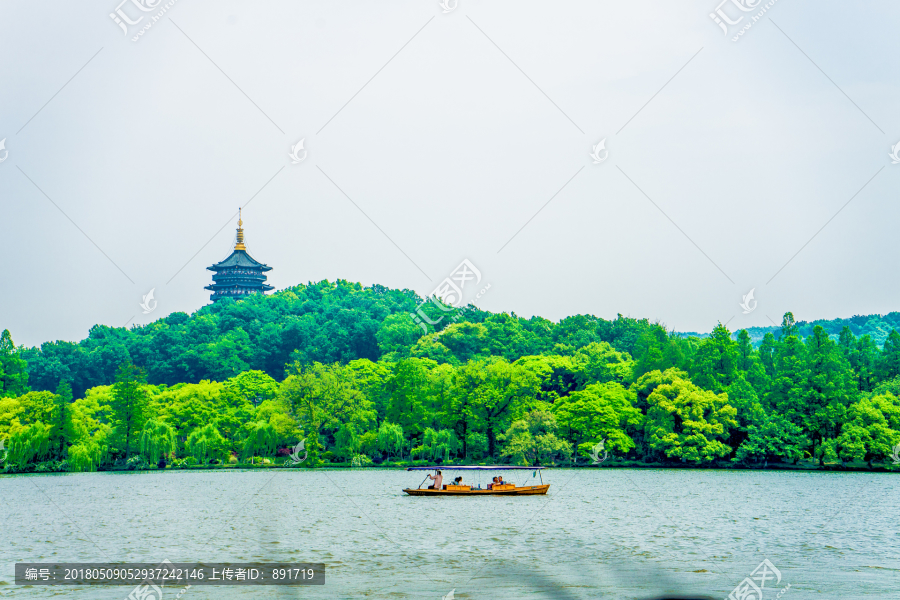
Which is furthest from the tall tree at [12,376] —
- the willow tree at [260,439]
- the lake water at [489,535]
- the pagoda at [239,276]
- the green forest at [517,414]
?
the pagoda at [239,276]

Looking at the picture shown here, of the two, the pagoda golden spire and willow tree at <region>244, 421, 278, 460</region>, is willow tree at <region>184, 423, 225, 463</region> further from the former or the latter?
the pagoda golden spire

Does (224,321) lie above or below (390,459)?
above

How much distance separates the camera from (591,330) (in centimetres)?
8219

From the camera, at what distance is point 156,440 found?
5591 cm

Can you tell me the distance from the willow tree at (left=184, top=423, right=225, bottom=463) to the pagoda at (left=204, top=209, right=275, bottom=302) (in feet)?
205

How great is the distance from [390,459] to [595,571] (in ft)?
139

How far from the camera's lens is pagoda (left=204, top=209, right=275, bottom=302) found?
396ft

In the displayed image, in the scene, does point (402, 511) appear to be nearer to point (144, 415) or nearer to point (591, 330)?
point (144, 415)

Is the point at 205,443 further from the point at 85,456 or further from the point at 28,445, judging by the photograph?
the point at 28,445

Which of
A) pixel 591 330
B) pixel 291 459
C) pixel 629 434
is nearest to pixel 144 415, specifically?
pixel 291 459

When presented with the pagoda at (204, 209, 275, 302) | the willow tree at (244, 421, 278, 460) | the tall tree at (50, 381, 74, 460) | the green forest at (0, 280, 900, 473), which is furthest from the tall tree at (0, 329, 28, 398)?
the pagoda at (204, 209, 275, 302)

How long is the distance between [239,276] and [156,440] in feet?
218

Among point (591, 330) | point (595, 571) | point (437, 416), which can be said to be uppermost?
point (591, 330)

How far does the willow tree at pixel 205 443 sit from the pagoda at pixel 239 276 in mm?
62579
